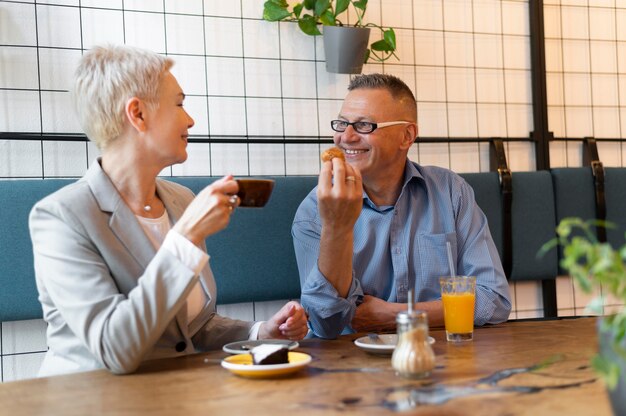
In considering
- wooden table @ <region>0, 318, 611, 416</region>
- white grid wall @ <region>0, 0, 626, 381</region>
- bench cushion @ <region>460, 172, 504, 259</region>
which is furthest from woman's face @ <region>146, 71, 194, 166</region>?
bench cushion @ <region>460, 172, 504, 259</region>

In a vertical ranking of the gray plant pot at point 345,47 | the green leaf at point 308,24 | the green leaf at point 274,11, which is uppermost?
the green leaf at point 274,11

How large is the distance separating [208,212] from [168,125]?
38 centimetres

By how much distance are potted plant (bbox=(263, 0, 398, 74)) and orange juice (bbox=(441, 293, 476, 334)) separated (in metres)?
1.52

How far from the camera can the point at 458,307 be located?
6.31ft

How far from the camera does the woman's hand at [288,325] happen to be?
2033 millimetres

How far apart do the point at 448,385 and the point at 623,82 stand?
2920 mm

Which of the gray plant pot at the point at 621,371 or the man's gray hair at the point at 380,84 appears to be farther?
the man's gray hair at the point at 380,84

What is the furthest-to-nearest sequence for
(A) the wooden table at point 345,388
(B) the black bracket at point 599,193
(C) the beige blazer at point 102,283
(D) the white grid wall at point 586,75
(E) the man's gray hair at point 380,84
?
(D) the white grid wall at point 586,75 < (B) the black bracket at point 599,193 < (E) the man's gray hair at point 380,84 < (C) the beige blazer at point 102,283 < (A) the wooden table at point 345,388

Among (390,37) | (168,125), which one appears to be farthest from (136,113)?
(390,37)

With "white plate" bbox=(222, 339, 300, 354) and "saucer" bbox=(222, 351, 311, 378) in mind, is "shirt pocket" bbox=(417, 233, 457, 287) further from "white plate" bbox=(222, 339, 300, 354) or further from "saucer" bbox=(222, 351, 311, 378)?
"saucer" bbox=(222, 351, 311, 378)

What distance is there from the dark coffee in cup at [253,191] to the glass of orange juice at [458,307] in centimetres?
50

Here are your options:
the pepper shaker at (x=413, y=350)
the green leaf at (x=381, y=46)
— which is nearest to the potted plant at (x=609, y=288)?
the pepper shaker at (x=413, y=350)

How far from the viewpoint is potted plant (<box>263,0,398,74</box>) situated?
3.15 metres

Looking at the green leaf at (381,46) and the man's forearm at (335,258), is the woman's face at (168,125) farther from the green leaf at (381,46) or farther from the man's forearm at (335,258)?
the green leaf at (381,46)
